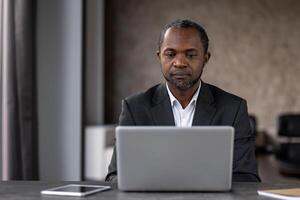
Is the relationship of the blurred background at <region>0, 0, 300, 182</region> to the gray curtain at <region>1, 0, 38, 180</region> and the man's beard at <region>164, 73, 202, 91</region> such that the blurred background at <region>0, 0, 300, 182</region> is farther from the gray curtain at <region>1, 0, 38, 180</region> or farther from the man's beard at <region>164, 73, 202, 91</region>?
the man's beard at <region>164, 73, 202, 91</region>

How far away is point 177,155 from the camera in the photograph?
1.42 metres

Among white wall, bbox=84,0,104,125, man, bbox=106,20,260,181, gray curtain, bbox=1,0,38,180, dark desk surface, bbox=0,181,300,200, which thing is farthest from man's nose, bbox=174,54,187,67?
white wall, bbox=84,0,104,125

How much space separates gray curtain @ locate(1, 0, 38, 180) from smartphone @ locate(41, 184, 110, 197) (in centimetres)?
135

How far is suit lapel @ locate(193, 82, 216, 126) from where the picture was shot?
6.27 feet

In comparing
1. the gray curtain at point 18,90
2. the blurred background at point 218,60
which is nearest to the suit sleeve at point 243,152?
the gray curtain at point 18,90

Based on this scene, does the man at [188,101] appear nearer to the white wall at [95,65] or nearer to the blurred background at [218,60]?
the blurred background at [218,60]

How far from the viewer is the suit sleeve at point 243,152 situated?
1786 millimetres

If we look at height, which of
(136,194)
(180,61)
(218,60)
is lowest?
(136,194)

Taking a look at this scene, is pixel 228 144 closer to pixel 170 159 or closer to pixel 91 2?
pixel 170 159

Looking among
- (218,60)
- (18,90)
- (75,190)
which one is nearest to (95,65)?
(218,60)

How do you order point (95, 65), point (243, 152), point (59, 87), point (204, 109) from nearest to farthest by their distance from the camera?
point (243, 152) < point (204, 109) < point (59, 87) < point (95, 65)

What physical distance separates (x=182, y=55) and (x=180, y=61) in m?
0.02

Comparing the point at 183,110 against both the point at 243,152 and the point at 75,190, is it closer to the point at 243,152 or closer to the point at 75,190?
the point at 243,152

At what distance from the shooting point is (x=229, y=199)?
1.39 m
